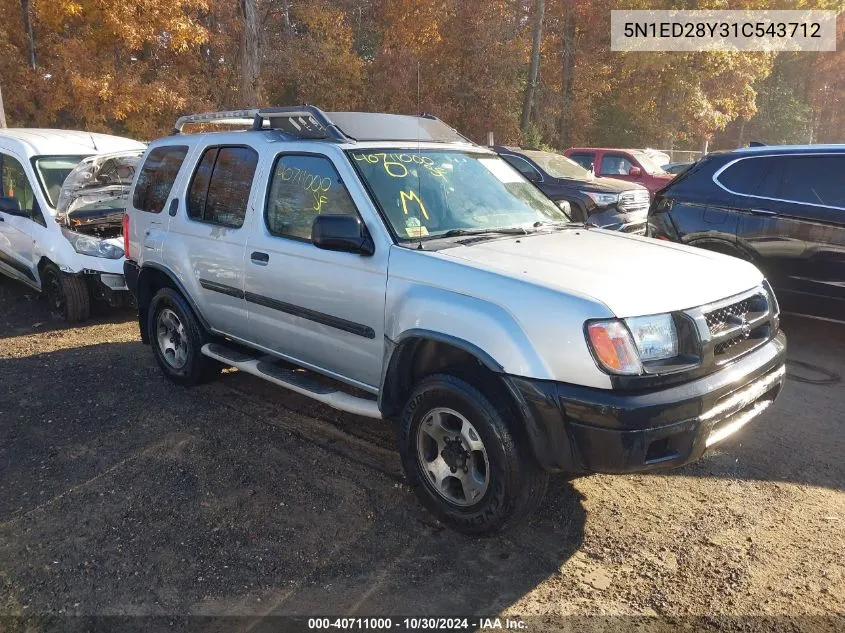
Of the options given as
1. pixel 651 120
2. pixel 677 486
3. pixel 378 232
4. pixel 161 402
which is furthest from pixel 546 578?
pixel 651 120

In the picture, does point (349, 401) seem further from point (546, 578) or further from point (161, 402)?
point (161, 402)

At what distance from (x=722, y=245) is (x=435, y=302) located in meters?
A: 4.54

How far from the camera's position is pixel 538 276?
9.98 ft

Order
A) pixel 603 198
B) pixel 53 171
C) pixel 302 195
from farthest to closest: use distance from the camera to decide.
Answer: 1. pixel 603 198
2. pixel 53 171
3. pixel 302 195

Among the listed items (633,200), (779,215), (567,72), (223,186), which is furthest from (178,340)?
(567,72)

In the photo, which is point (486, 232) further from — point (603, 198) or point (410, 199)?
point (603, 198)

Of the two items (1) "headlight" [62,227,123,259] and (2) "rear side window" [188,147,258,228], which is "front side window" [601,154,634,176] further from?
(2) "rear side window" [188,147,258,228]

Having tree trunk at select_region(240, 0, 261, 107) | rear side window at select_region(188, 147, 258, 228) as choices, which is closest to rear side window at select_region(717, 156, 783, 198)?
rear side window at select_region(188, 147, 258, 228)

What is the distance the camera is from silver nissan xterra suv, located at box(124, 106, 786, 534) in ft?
9.24

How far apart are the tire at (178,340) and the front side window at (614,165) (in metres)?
12.2

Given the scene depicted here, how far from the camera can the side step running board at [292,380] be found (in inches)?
145

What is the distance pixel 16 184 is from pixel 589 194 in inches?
322

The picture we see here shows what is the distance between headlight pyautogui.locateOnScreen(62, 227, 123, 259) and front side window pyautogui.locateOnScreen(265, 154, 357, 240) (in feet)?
12.6

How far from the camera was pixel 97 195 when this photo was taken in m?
7.97
